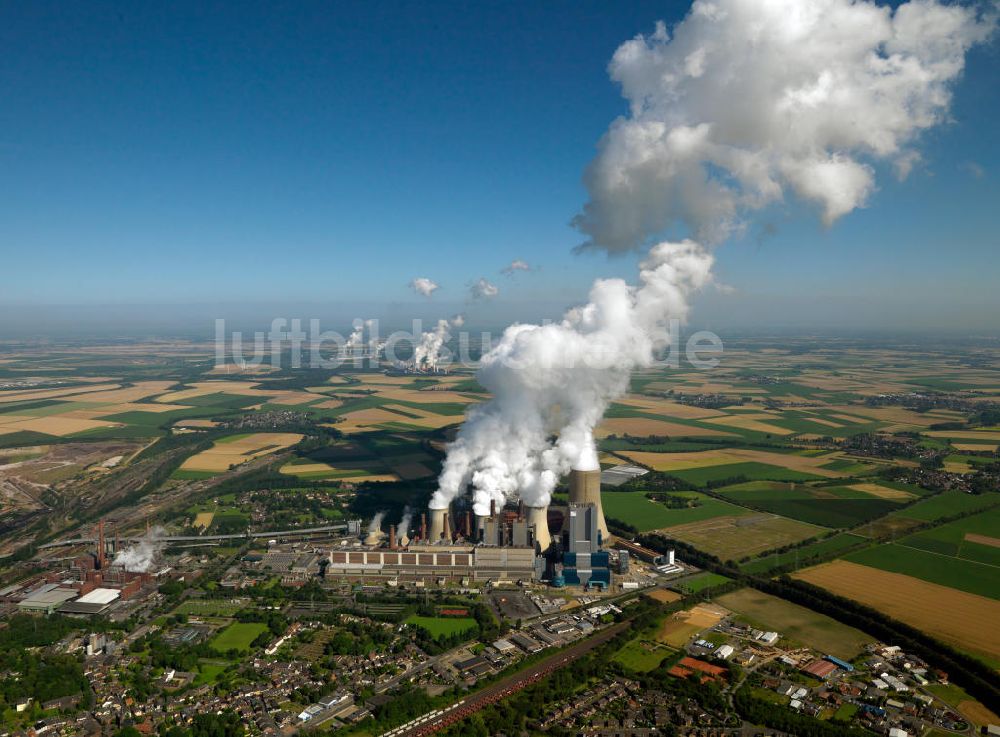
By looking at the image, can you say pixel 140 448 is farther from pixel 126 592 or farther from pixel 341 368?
pixel 341 368

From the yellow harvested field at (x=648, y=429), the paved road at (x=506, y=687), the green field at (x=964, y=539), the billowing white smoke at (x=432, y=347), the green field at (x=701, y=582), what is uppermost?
the billowing white smoke at (x=432, y=347)

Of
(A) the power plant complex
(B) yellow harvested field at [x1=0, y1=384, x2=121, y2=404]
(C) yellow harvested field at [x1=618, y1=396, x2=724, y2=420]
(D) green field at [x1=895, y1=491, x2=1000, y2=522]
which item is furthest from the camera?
(B) yellow harvested field at [x1=0, y1=384, x2=121, y2=404]

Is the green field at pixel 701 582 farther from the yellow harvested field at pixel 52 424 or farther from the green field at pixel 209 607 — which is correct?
the yellow harvested field at pixel 52 424

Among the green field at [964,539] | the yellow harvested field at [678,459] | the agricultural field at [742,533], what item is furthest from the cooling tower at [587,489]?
the yellow harvested field at [678,459]

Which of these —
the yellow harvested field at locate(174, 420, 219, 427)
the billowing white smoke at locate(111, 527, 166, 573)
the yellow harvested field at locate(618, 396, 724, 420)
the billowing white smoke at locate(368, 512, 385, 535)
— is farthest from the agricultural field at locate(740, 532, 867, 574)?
the yellow harvested field at locate(174, 420, 219, 427)

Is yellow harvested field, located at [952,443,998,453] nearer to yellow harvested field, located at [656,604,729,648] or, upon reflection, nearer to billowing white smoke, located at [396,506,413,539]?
yellow harvested field, located at [656,604,729,648]

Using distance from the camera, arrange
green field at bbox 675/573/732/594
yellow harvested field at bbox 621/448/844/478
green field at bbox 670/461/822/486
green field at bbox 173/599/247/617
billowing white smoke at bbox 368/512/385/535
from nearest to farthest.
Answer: green field at bbox 173/599/247/617 → green field at bbox 675/573/732/594 → billowing white smoke at bbox 368/512/385/535 → green field at bbox 670/461/822/486 → yellow harvested field at bbox 621/448/844/478

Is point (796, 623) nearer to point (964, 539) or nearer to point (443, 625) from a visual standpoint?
point (443, 625)
